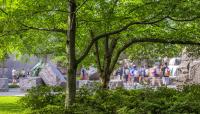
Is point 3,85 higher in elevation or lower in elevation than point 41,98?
higher

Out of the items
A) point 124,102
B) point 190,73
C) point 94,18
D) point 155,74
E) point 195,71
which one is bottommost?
point 124,102

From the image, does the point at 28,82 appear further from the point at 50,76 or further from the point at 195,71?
the point at 195,71

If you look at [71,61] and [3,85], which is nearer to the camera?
[71,61]

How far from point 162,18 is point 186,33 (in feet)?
5.78

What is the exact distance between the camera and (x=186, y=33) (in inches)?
587

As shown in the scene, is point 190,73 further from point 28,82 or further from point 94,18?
point 94,18

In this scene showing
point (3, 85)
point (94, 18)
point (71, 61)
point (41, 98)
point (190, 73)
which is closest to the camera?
point (71, 61)

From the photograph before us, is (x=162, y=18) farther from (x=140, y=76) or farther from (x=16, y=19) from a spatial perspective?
(x=140, y=76)

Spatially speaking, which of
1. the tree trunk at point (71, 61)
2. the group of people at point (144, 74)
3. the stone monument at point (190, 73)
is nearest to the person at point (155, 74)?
the group of people at point (144, 74)

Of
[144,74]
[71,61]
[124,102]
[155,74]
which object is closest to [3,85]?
[155,74]

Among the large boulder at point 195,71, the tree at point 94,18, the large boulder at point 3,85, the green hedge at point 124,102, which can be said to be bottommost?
the green hedge at point 124,102

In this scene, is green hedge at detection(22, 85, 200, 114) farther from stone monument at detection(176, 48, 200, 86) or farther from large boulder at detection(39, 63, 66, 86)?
large boulder at detection(39, 63, 66, 86)

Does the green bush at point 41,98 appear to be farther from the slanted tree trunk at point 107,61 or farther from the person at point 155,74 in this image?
the person at point 155,74

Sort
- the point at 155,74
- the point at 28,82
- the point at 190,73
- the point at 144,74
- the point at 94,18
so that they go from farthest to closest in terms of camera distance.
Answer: the point at 144,74, the point at 155,74, the point at 28,82, the point at 190,73, the point at 94,18
